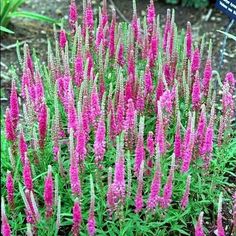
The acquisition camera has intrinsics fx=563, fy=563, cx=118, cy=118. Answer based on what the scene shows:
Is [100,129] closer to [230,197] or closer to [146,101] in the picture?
[146,101]

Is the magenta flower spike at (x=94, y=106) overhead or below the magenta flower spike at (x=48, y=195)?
overhead

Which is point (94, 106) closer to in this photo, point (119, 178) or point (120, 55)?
point (119, 178)

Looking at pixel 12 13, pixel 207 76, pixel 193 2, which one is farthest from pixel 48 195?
pixel 193 2

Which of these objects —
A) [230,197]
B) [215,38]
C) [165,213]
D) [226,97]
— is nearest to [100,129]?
[165,213]

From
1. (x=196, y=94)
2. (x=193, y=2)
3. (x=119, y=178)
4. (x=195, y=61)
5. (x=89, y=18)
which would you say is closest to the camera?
(x=119, y=178)

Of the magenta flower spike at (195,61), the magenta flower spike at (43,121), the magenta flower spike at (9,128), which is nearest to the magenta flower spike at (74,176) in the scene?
the magenta flower spike at (43,121)

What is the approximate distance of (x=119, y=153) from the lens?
2953 mm

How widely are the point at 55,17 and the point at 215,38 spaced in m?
2.05

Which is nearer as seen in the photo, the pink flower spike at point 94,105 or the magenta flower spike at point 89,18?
the pink flower spike at point 94,105

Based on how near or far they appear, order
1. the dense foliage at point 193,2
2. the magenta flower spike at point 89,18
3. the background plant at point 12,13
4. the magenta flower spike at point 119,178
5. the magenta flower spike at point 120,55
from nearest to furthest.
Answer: the magenta flower spike at point 119,178, the magenta flower spike at point 120,55, the magenta flower spike at point 89,18, the background plant at point 12,13, the dense foliage at point 193,2

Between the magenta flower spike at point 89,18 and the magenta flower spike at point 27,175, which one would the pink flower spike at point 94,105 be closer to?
the magenta flower spike at point 27,175

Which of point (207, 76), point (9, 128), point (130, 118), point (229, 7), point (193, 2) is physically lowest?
point (9, 128)

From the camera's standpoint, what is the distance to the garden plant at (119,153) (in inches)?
129

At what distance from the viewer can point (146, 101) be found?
416 centimetres
